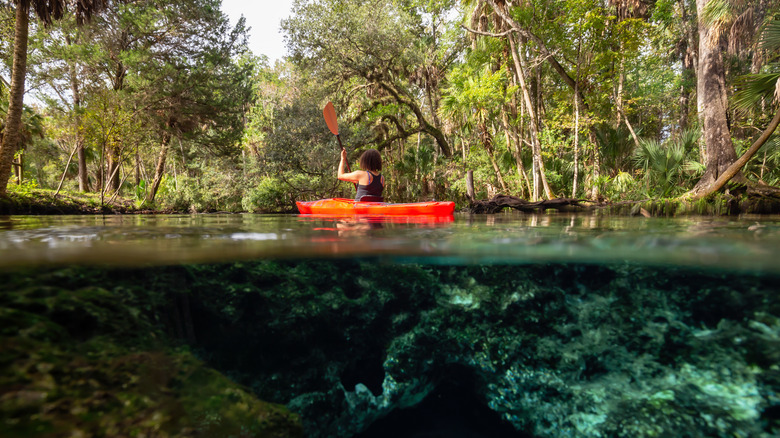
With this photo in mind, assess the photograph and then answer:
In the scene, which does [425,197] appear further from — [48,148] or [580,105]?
[48,148]

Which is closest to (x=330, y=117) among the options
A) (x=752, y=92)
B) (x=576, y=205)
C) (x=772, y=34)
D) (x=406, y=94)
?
(x=576, y=205)

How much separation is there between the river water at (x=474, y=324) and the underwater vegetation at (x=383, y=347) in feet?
0.04

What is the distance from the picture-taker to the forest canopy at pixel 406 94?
10266 millimetres

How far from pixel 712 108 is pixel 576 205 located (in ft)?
11.8

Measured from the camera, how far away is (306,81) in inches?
723

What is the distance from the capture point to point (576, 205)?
8.81 meters

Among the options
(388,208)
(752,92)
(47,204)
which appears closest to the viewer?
(388,208)

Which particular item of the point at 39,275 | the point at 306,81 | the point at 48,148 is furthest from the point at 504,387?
the point at 48,148

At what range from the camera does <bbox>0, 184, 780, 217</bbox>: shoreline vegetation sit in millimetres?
7020

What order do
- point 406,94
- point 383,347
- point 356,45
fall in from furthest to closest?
point 406,94 < point 356,45 < point 383,347

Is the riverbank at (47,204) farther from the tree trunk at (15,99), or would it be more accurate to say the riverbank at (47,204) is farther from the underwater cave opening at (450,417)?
the underwater cave opening at (450,417)

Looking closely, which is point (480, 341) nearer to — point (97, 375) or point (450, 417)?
point (450, 417)

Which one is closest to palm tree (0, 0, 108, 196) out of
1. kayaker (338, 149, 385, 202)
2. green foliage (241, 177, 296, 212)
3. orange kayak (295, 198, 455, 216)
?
green foliage (241, 177, 296, 212)

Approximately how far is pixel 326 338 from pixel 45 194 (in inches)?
605
